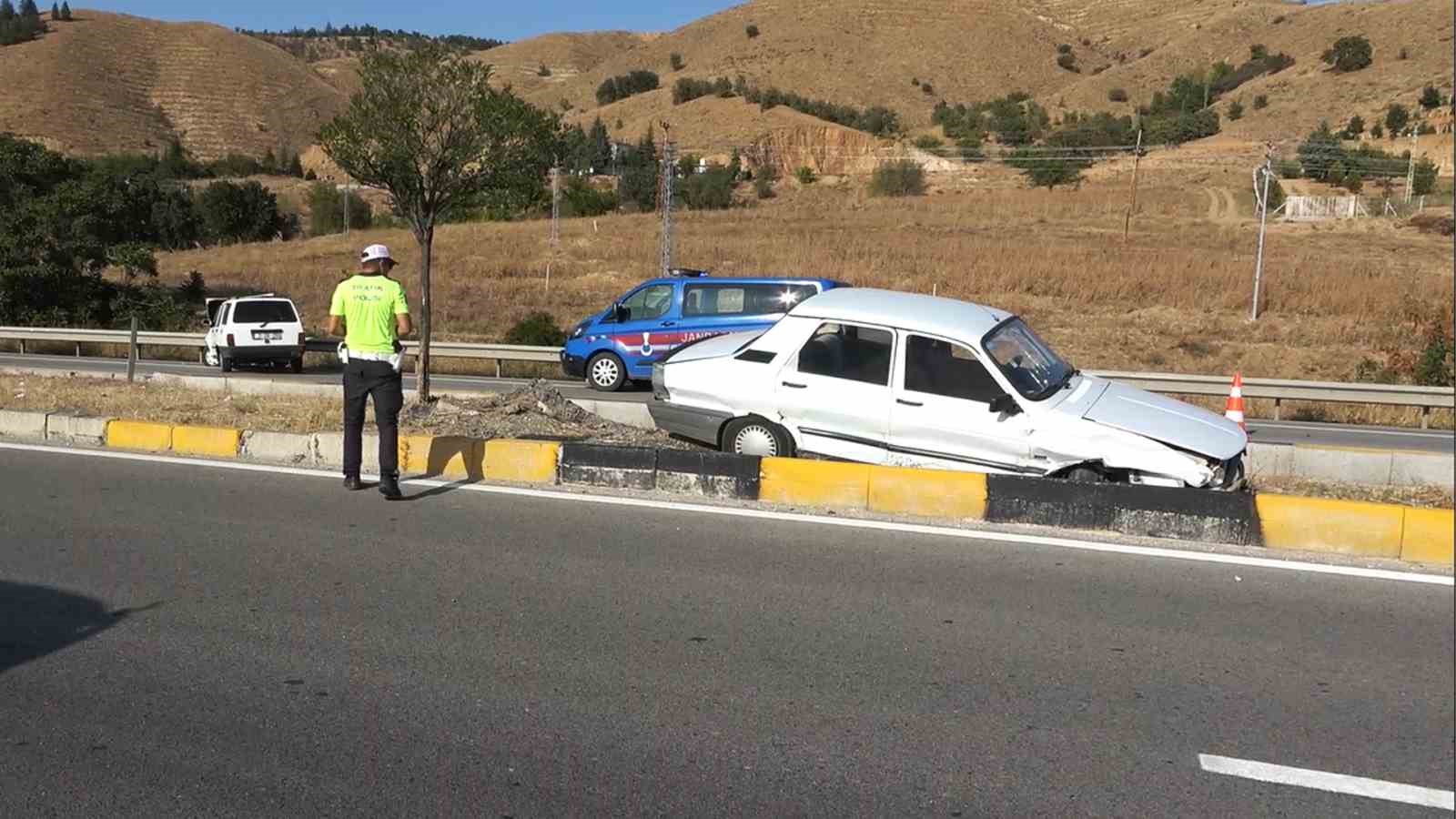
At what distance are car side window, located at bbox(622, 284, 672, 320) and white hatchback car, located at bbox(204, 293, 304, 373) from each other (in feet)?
24.4

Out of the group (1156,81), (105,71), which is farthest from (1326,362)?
(105,71)

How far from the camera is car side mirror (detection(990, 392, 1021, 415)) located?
8516 mm

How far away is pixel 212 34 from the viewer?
12450cm

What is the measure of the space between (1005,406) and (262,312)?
60.0 ft

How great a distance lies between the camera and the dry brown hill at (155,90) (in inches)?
3644

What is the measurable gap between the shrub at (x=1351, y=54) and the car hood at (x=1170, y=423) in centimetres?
8620

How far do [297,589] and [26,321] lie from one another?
31.1m

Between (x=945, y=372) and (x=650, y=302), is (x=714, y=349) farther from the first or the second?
(x=650, y=302)

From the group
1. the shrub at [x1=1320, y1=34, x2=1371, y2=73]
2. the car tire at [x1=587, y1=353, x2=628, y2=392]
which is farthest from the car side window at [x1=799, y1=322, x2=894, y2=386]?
the shrub at [x1=1320, y1=34, x2=1371, y2=73]

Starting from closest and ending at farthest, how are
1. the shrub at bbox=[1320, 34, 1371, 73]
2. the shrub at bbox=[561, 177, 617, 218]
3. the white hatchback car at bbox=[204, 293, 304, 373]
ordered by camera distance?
the white hatchback car at bbox=[204, 293, 304, 373]
the shrub at bbox=[561, 177, 617, 218]
the shrub at bbox=[1320, 34, 1371, 73]

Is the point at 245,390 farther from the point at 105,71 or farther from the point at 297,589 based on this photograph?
the point at 105,71

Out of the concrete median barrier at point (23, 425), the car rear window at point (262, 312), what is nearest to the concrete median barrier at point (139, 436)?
the concrete median barrier at point (23, 425)

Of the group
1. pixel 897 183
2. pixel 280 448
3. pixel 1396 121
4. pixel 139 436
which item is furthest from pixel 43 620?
pixel 1396 121

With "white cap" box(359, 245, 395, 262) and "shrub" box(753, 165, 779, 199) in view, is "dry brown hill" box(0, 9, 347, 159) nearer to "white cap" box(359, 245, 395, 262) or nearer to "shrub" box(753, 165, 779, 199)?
"shrub" box(753, 165, 779, 199)
